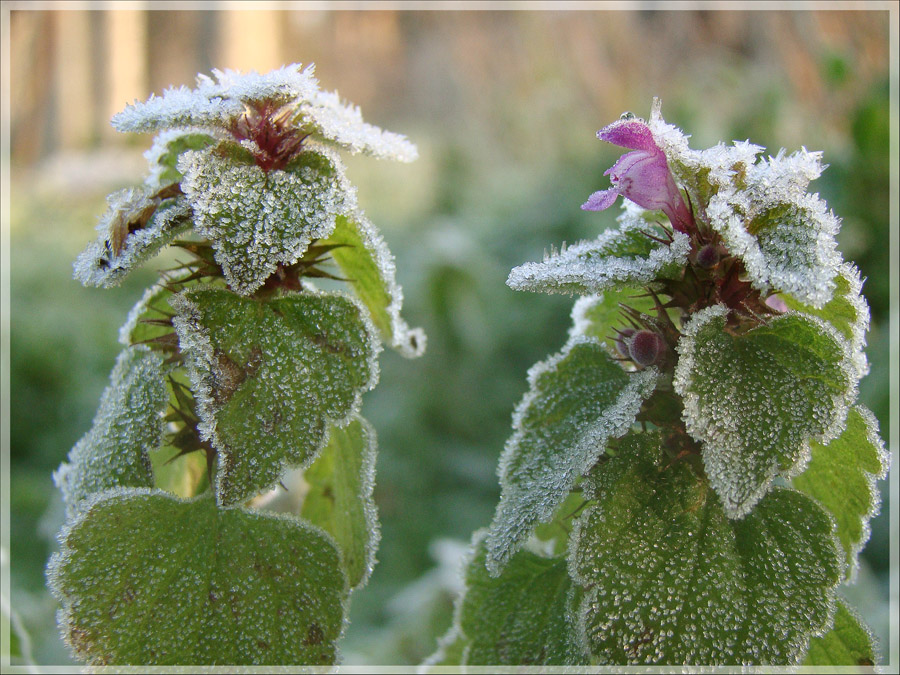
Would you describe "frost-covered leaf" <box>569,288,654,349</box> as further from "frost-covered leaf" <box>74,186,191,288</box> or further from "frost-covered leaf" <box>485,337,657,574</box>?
"frost-covered leaf" <box>74,186,191,288</box>

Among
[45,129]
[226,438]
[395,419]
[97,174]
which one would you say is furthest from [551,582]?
[45,129]

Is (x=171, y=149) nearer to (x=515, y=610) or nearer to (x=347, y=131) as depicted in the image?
(x=347, y=131)

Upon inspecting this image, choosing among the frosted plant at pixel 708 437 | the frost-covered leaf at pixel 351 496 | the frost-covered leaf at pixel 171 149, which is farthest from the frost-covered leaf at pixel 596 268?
the frost-covered leaf at pixel 171 149

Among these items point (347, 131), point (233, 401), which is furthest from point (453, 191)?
point (233, 401)

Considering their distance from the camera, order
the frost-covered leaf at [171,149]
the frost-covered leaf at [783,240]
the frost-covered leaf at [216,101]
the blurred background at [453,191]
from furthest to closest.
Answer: the blurred background at [453,191], the frost-covered leaf at [171,149], the frost-covered leaf at [216,101], the frost-covered leaf at [783,240]

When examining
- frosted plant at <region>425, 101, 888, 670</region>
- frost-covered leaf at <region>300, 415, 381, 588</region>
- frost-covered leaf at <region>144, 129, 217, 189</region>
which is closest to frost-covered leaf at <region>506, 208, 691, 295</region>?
frosted plant at <region>425, 101, 888, 670</region>

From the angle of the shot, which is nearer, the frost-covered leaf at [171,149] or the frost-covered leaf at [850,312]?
the frost-covered leaf at [850,312]

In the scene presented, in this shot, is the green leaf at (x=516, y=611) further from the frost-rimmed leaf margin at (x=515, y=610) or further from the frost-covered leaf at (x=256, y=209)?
the frost-covered leaf at (x=256, y=209)
